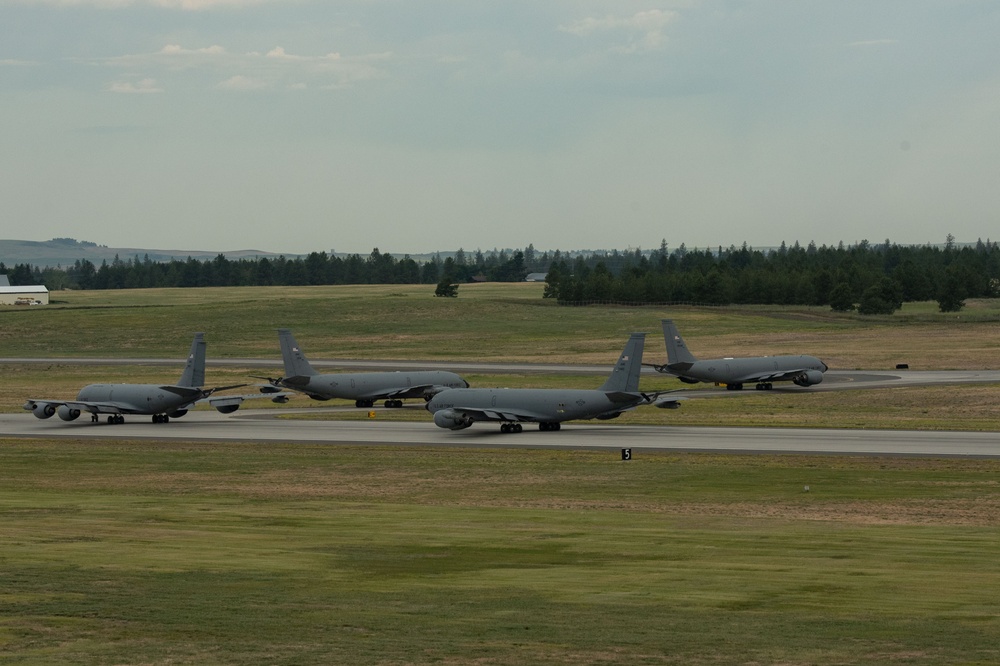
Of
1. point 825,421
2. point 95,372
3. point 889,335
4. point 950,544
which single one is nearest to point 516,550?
point 950,544

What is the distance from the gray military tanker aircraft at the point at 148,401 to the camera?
89.4 meters

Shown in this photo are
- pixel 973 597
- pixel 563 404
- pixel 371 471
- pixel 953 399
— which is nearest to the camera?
pixel 973 597

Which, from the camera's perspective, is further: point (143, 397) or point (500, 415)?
point (143, 397)

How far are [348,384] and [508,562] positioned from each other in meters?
63.6

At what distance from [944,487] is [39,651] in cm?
3944

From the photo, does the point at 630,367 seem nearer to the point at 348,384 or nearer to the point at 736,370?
the point at 348,384

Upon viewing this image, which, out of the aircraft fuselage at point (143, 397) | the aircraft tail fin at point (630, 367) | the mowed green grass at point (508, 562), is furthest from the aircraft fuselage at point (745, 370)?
the mowed green grass at point (508, 562)

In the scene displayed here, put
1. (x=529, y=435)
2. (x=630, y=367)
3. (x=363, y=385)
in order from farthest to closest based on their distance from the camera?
1. (x=363, y=385)
2. (x=529, y=435)
3. (x=630, y=367)

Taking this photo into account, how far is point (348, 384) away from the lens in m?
100

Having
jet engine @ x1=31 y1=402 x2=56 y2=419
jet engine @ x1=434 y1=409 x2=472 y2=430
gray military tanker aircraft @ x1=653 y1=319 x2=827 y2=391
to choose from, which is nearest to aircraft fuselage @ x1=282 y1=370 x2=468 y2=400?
jet engine @ x1=31 y1=402 x2=56 y2=419

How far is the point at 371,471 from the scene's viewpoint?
6250cm

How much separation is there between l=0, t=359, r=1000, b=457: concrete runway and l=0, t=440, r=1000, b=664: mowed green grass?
543cm

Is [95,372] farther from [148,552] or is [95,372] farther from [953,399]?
[148,552]

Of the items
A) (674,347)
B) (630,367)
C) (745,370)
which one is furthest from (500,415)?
(745,370)
